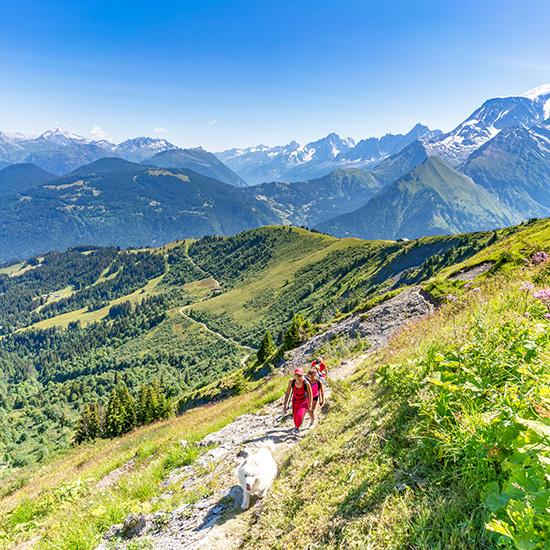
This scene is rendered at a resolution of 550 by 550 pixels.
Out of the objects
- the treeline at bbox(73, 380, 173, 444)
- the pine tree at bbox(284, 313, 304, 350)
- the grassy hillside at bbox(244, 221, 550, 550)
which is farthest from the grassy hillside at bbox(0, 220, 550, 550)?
the treeline at bbox(73, 380, 173, 444)

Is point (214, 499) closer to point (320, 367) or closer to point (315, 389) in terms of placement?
point (315, 389)

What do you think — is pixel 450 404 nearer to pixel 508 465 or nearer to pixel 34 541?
pixel 508 465

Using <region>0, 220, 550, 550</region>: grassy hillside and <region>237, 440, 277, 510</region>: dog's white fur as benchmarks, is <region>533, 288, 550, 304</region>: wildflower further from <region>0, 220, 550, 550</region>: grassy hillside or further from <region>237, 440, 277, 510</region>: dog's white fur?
<region>237, 440, 277, 510</region>: dog's white fur

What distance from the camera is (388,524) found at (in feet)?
11.0

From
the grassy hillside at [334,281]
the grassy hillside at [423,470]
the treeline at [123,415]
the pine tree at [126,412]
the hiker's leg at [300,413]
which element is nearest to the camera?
the grassy hillside at [423,470]

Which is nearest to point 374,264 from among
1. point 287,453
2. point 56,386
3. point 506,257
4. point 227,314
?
point 227,314

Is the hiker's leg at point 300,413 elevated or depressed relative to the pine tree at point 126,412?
elevated

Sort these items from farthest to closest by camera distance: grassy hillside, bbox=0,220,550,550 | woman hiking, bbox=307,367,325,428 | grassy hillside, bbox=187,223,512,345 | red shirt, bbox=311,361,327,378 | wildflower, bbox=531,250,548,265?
grassy hillside, bbox=187,223,512,345, red shirt, bbox=311,361,327,378, woman hiking, bbox=307,367,325,428, wildflower, bbox=531,250,548,265, grassy hillside, bbox=0,220,550,550

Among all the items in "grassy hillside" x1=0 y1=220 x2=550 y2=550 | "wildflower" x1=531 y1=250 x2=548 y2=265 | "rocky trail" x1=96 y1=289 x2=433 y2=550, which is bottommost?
"rocky trail" x1=96 y1=289 x2=433 y2=550

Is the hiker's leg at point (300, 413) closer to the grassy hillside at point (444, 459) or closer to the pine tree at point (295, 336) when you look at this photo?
the grassy hillside at point (444, 459)

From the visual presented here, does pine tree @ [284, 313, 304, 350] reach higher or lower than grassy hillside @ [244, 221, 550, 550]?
lower

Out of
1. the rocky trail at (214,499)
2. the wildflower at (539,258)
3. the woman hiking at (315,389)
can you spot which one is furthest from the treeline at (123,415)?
the wildflower at (539,258)

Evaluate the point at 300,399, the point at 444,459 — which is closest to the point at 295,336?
the point at 300,399

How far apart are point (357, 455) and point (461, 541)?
2820 millimetres
